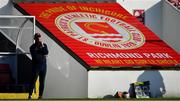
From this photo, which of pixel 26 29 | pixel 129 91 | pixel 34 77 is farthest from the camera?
pixel 26 29

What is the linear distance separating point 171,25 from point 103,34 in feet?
10.3

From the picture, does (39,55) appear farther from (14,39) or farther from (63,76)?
(14,39)

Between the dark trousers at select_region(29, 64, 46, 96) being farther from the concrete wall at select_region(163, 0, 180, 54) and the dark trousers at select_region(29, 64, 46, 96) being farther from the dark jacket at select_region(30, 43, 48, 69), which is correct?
the concrete wall at select_region(163, 0, 180, 54)

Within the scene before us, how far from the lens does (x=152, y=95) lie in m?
20.7

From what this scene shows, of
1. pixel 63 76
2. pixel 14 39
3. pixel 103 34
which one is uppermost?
pixel 103 34

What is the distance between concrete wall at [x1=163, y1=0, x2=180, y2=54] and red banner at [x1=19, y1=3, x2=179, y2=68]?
1.62m

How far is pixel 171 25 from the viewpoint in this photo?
24.6 meters

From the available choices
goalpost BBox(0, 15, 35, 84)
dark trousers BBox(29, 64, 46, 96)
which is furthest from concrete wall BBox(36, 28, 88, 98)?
dark trousers BBox(29, 64, 46, 96)

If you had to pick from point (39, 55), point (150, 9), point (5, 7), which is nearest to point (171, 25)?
point (150, 9)

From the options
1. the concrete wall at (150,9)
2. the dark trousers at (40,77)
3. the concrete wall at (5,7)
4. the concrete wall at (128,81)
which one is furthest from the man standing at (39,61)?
the concrete wall at (150,9)

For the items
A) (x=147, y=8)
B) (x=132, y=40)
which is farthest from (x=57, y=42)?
(x=147, y=8)

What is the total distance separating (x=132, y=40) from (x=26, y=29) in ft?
9.83

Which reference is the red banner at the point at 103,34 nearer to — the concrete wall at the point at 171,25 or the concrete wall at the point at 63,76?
the concrete wall at the point at 63,76

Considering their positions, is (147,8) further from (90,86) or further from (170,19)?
(90,86)
